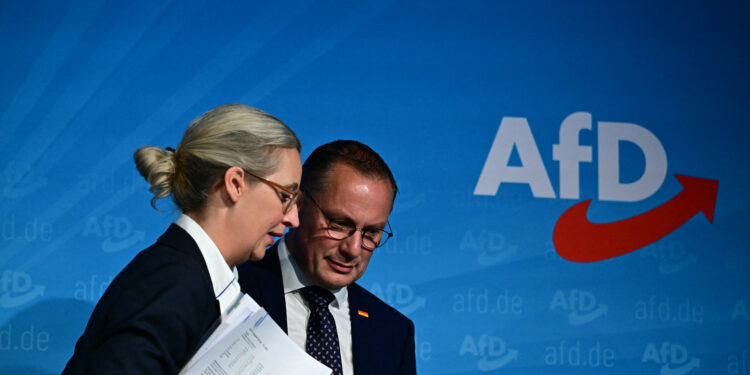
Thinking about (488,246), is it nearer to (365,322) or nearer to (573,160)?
(573,160)

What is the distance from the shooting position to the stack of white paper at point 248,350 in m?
1.24

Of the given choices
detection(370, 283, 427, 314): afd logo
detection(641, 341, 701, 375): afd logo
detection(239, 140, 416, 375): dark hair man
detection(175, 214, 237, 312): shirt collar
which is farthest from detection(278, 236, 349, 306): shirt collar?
detection(641, 341, 701, 375): afd logo

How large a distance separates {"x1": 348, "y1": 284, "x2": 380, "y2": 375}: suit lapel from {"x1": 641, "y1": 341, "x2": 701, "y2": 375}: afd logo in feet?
3.66

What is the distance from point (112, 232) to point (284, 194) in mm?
1099

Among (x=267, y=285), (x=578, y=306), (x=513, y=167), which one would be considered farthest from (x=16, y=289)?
(x=578, y=306)

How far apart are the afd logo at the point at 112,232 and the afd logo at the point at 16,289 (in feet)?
0.65

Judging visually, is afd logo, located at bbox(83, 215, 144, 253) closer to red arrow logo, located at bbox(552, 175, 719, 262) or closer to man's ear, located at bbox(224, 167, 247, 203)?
man's ear, located at bbox(224, 167, 247, 203)

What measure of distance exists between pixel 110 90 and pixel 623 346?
1.81m

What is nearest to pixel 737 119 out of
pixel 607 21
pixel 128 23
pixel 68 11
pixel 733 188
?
pixel 733 188

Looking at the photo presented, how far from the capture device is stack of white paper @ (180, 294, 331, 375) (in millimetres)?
1239

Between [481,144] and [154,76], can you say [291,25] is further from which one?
[481,144]

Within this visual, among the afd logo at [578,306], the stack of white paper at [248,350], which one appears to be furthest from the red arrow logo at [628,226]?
the stack of white paper at [248,350]

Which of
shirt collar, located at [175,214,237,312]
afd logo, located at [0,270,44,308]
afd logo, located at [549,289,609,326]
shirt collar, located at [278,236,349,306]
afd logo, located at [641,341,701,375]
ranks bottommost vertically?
shirt collar, located at [175,214,237,312]

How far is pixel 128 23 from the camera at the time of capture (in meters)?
2.43
